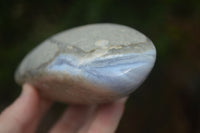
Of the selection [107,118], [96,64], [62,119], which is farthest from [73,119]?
[96,64]

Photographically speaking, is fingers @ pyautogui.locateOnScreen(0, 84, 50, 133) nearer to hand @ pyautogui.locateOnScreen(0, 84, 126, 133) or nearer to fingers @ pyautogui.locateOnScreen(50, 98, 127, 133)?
hand @ pyautogui.locateOnScreen(0, 84, 126, 133)

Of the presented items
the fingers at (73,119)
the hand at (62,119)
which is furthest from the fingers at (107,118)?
the fingers at (73,119)

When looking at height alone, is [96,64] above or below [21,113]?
above

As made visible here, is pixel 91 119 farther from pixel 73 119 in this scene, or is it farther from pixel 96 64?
pixel 96 64

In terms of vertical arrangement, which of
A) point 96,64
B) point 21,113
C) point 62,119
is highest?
point 96,64

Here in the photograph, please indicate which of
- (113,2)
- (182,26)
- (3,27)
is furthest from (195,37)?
(3,27)

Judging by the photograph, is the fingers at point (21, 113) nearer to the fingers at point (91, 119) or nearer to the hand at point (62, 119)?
the hand at point (62, 119)
